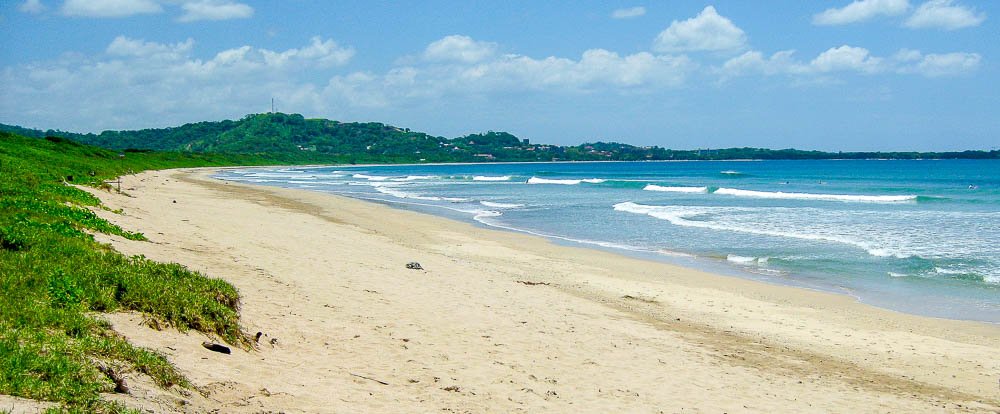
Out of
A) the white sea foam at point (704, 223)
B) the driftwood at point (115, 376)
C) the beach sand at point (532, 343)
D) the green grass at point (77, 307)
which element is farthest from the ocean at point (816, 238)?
the driftwood at point (115, 376)

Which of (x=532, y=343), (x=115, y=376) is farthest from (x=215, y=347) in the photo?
(x=532, y=343)

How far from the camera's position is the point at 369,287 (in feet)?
39.1

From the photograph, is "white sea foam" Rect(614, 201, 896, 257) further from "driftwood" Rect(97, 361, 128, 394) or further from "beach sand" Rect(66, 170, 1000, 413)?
"driftwood" Rect(97, 361, 128, 394)

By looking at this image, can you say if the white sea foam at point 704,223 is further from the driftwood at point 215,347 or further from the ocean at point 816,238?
the driftwood at point 215,347

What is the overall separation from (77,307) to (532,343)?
512cm

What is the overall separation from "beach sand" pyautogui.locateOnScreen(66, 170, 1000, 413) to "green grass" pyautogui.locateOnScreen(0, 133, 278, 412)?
0.90 feet

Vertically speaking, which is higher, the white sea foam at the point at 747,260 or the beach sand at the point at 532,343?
the beach sand at the point at 532,343

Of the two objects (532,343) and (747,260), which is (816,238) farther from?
(532,343)

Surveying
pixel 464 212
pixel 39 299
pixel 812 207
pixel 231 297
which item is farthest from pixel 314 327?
pixel 812 207

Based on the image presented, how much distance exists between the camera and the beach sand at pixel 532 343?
6746mm

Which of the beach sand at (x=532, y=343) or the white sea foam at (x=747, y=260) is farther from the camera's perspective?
the white sea foam at (x=747, y=260)

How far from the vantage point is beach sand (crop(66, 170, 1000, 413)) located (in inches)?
266

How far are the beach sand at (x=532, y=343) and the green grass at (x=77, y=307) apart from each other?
0.27m

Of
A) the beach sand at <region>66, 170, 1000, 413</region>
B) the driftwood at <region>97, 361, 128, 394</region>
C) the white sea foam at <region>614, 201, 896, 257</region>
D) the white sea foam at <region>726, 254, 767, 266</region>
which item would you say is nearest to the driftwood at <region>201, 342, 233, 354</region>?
the beach sand at <region>66, 170, 1000, 413</region>
